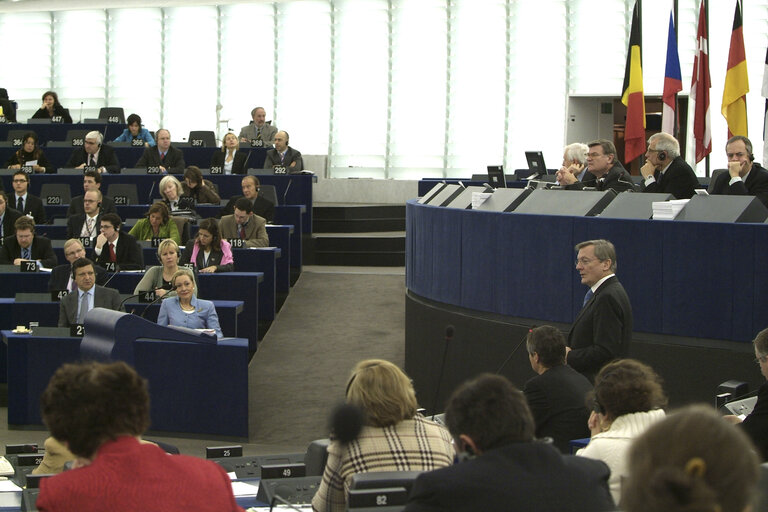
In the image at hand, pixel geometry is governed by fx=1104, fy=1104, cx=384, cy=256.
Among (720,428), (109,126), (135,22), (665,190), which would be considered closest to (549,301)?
(665,190)

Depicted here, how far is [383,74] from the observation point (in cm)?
1689

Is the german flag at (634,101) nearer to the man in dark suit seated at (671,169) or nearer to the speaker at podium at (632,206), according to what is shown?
the man in dark suit seated at (671,169)

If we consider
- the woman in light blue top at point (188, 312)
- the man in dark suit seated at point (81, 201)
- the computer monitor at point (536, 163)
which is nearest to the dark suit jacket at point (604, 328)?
the woman in light blue top at point (188, 312)

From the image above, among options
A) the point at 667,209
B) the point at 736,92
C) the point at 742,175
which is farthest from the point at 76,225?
the point at 736,92

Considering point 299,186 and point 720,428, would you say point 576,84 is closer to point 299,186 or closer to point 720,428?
point 299,186

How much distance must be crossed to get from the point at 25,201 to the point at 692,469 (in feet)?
34.1

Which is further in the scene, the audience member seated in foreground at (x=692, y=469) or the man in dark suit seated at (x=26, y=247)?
the man in dark suit seated at (x=26, y=247)

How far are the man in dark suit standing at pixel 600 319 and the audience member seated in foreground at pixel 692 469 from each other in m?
3.50

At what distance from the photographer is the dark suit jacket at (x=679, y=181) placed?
267 inches

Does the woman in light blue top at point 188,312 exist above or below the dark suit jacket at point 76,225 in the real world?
below

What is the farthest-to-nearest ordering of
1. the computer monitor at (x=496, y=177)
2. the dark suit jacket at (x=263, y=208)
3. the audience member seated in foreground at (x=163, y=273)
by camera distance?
1. the computer monitor at (x=496, y=177)
2. the dark suit jacket at (x=263, y=208)
3. the audience member seated in foreground at (x=163, y=273)

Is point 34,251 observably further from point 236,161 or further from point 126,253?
point 236,161

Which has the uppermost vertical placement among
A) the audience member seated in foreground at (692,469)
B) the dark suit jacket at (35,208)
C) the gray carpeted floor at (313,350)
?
the dark suit jacket at (35,208)

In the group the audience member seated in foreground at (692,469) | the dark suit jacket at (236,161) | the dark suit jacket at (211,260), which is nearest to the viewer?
the audience member seated in foreground at (692,469)
